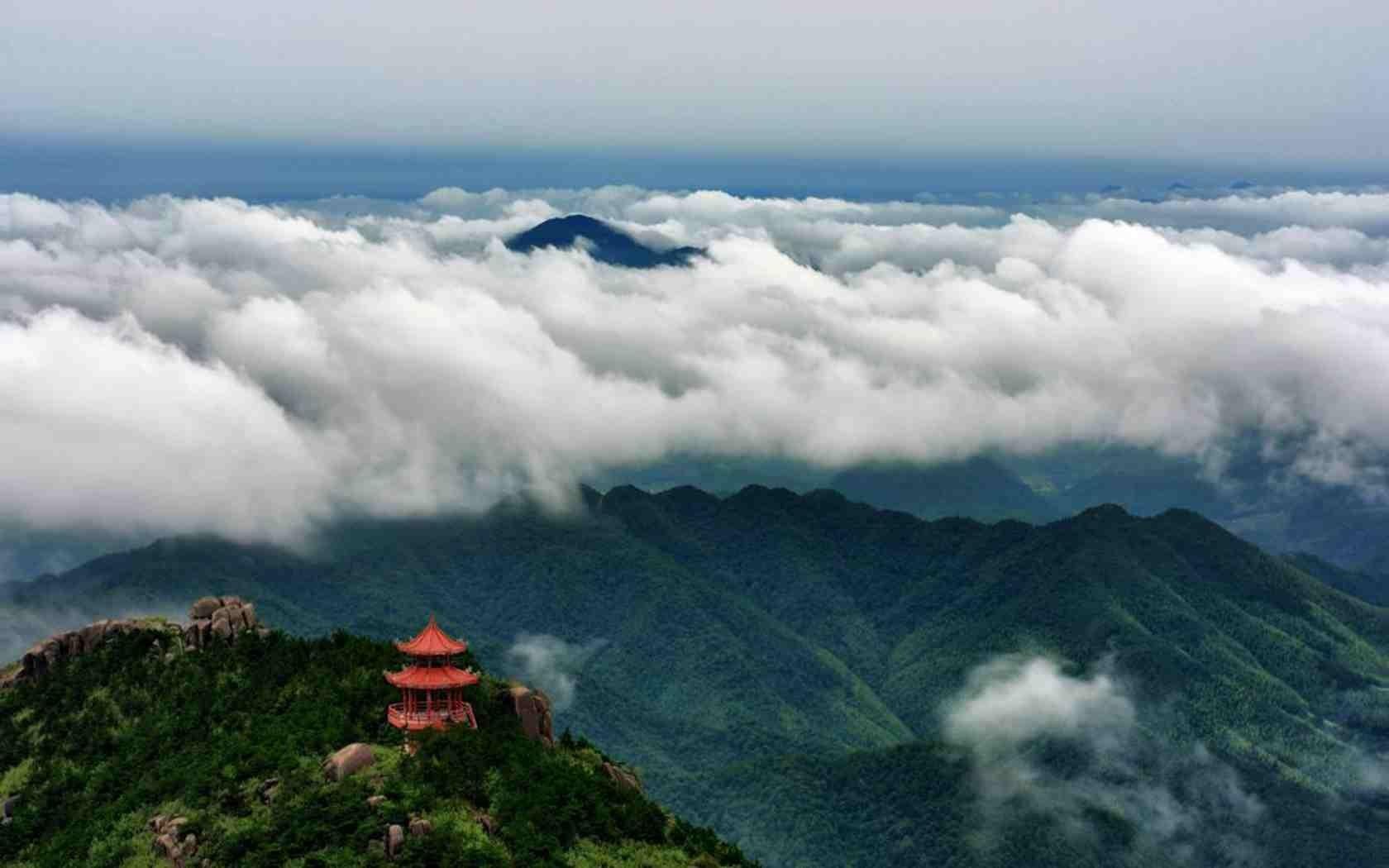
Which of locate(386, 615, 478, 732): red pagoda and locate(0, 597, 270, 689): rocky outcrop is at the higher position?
locate(386, 615, 478, 732): red pagoda

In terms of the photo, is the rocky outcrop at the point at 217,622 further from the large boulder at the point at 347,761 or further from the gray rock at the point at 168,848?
the gray rock at the point at 168,848

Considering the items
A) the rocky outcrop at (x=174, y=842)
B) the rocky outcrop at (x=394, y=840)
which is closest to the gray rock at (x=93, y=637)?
the rocky outcrop at (x=174, y=842)

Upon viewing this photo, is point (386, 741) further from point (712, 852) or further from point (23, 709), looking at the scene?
point (23, 709)

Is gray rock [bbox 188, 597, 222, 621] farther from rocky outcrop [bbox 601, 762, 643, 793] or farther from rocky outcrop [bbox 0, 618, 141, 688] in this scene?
rocky outcrop [bbox 601, 762, 643, 793]

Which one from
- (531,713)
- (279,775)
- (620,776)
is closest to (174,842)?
(279,775)

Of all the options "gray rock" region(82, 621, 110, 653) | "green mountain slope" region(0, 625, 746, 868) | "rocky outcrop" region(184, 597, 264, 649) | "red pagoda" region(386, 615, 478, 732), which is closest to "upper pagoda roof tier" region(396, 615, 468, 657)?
"red pagoda" region(386, 615, 478, 732)
